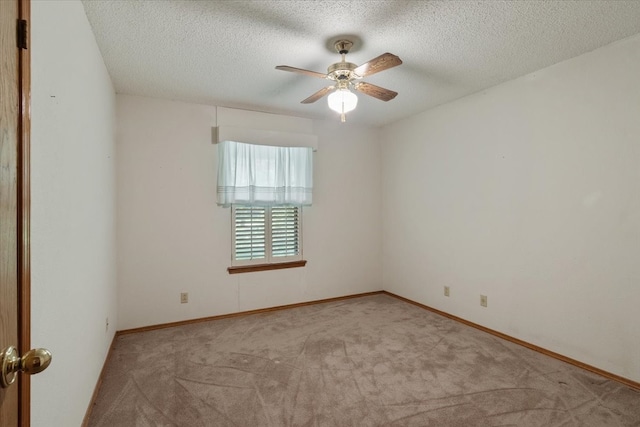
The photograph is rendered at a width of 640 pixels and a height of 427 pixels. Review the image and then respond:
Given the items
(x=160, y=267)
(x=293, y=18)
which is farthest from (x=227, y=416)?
(x=293, y=18)

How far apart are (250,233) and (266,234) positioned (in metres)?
0.21

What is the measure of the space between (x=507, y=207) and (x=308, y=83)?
7.57 ft

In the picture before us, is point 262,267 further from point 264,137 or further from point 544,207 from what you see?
point 544,207

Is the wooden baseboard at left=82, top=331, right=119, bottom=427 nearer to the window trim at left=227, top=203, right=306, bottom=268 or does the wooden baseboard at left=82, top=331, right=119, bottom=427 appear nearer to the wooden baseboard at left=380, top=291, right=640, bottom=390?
the window trim at left=227, top=203, right=306, bottom=268

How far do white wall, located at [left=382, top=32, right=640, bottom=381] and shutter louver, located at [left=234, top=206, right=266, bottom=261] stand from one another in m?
2.05

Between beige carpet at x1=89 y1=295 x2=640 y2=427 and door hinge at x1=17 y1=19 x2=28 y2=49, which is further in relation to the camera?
beige carpet at x1=89 y1=295 x2=640 y2=427

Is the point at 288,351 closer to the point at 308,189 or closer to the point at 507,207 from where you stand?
the point at 308,189

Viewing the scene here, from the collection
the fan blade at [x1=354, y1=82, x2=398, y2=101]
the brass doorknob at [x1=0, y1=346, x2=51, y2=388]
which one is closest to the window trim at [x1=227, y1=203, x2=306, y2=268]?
the fan blade at [x1=354, y1=82, x2=398, y2=101]

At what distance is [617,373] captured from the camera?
244 cm

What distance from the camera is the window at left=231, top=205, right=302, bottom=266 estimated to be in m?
4.02

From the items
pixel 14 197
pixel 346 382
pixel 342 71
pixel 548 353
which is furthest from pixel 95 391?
pixel 548 353

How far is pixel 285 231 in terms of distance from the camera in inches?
169

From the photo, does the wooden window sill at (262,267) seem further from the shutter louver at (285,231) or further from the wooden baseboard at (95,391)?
the wooden baseboard at (95,391)

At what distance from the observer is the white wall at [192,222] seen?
138 inches
